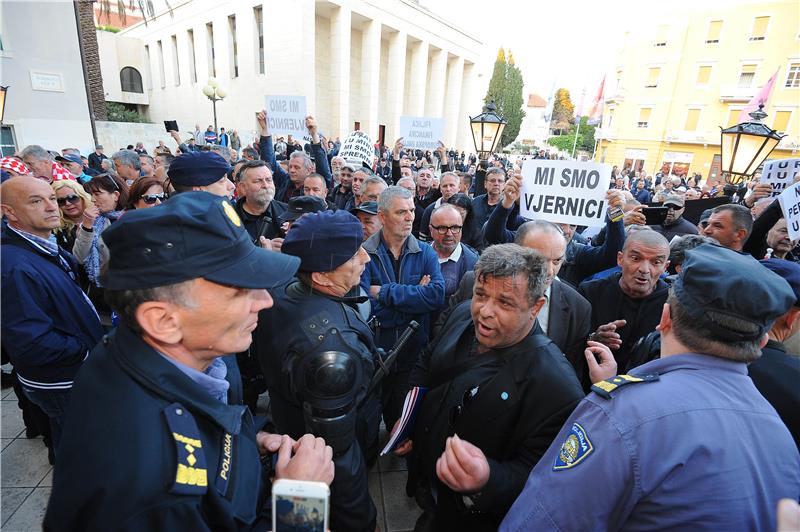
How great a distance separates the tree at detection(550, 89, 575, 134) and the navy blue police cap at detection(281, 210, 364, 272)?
3393 inches

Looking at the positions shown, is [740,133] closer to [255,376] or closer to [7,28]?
[255,376]

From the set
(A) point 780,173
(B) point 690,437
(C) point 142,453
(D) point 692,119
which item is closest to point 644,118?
(D) point 692,119

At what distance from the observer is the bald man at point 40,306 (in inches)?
88.0

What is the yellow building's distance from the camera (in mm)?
29109

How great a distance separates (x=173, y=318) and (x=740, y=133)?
20.7ft

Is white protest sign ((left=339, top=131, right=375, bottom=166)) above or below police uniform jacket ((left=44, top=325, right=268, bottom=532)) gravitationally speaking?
above

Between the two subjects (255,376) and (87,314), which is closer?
(87,314)

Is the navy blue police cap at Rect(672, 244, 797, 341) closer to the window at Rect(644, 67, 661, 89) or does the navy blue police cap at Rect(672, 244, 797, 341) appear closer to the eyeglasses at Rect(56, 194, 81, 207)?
the eyeglasses at Rect(56, 194, 81, 207)

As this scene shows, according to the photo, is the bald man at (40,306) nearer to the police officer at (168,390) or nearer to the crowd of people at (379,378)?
the crowd of people at (379,378)

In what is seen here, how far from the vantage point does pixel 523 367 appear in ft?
5.89

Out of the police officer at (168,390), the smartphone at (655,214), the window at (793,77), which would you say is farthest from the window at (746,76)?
the police officer at (168,390)

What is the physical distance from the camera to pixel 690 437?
43.3 inches

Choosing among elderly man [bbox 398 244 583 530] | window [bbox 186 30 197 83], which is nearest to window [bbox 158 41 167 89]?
window [bbox 186 30 197 83]

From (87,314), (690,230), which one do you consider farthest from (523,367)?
(690,230)
